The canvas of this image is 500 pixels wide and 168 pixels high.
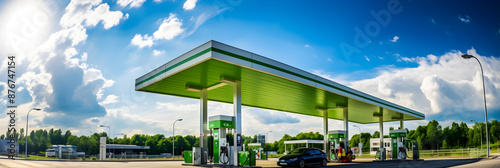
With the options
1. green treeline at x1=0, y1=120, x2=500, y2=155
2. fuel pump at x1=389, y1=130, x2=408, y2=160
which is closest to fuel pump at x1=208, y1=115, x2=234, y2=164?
fuel pump at x1=389, y1=130, x2=408, y2=160

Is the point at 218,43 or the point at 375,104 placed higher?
the point at 218,43

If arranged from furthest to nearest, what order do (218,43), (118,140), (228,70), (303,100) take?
(118,140), (303,100), (228,70), (218,43)

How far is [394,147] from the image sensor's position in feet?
109

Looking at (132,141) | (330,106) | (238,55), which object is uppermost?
(238,55)

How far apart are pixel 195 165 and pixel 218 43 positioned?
8.53 meters

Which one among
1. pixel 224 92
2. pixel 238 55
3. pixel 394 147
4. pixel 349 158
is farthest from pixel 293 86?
pixel 394 147

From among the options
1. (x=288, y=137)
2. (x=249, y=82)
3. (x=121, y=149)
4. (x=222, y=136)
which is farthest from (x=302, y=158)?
(x=288, y=137)

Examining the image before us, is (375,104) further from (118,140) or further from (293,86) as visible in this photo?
(118,140)

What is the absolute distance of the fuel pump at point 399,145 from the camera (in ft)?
108

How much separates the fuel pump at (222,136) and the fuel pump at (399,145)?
64.5 ft

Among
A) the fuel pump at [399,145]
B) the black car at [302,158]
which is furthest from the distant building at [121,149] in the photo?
the black car at [302,158]

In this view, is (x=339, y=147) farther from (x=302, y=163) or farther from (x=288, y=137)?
(x=288, y=137)

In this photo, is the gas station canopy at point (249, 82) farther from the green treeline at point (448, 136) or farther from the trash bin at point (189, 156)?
the green treeline at point (448, 136)

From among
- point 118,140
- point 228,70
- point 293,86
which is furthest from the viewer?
point 118,140
